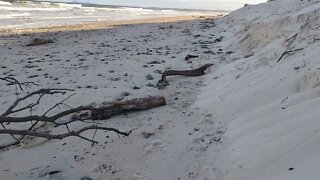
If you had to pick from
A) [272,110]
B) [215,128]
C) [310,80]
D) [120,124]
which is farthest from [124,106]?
[310,80]

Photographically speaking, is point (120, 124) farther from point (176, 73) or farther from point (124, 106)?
point (176, 73)

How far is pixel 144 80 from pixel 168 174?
388 cm

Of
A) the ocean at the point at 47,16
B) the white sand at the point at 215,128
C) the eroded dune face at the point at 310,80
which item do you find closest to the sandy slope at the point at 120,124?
the white sand at the point at 215,128

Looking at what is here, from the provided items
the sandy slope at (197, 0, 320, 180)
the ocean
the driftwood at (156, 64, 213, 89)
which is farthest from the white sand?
the ocean

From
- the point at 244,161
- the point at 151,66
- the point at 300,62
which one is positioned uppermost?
the point at 300,62

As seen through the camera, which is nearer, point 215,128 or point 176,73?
point 215,128

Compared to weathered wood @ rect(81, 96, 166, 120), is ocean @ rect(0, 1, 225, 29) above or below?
below

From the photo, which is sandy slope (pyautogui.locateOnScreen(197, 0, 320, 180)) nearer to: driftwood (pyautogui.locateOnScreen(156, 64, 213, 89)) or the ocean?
driftwood (pyautogui.locateOnScreen(156, 64, 213, 89))

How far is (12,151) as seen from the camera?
420 cm

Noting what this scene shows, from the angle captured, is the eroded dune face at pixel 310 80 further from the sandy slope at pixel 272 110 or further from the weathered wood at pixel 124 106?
the weathered wood at pixel 124 106

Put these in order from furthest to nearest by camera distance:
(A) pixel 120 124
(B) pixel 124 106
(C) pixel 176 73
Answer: (C) pixel 176 73 → (B) pixel 124 106 → (A) pixel 120 124

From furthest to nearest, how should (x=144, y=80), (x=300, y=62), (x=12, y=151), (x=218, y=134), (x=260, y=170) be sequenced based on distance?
(x=144, y=80) → (x=300, y=62) → (x=12, y=151) → (x=218, y=134) → (x=260, y=170)

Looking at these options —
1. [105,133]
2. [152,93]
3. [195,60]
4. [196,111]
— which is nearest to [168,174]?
[105,133]

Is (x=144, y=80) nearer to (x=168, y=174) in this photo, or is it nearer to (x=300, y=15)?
(x=300, y=15)
